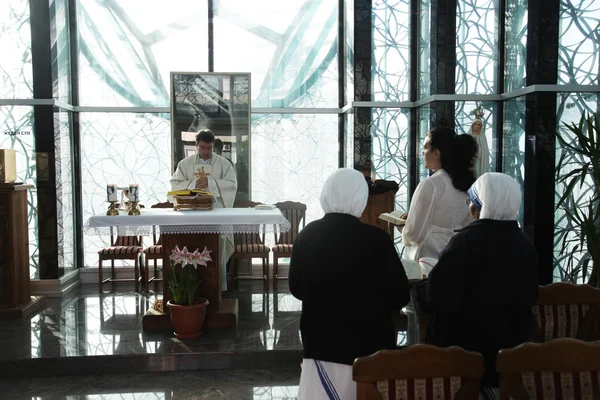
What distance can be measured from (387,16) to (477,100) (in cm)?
162

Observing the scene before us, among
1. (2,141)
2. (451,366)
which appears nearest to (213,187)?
(2,141)

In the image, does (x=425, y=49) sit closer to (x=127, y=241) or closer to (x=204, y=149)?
(x=204, y=149)

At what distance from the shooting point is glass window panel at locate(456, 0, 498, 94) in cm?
585

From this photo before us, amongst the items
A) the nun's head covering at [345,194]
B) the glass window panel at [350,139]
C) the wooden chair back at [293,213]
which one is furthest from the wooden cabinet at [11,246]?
the nun's head covering at [345,194]

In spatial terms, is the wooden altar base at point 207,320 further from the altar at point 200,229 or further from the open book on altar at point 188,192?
the open book on altar at point 188,192

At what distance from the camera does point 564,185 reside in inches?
192

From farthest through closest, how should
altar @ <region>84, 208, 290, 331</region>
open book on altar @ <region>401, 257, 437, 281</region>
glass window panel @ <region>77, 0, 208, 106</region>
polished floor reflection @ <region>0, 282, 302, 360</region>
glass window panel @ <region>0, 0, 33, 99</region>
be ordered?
1. glass window panel @ <region>77, 0, 208, 106</region>
2. glass window panel @ <region>0, 0, 33, 99</region>
3. altar @ <region>84, 208, 290, 331</region>
4. polished floor reflection @ <region>0, 282, 302, 360</region>
5. open book on altar @ <region>401, 257, 437, 281</region>

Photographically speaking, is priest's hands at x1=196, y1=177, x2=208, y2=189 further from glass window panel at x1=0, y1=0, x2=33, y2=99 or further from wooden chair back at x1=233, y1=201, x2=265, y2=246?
glass window panel at x1=0, y1=0, x2=33, y2=99

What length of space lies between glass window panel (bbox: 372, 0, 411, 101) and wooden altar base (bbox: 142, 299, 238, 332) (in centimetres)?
315

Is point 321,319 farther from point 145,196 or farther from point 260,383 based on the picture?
point 145,196

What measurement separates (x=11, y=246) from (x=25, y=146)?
1366 millimetres

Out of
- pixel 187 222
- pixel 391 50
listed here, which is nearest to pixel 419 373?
pixel 187 222

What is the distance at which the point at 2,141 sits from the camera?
616cm

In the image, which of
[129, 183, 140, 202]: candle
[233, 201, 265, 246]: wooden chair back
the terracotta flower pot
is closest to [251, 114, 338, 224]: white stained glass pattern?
[233, 201, 265, 246]: wooden chair back
